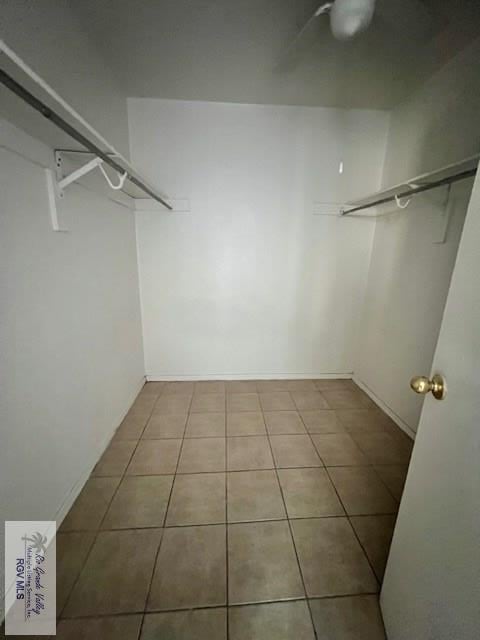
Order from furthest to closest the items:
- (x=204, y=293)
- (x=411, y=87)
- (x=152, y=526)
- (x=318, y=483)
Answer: (x=204, y=293) < (x=411, y=87) < (x=318, y=483) < (x=152, y=526)

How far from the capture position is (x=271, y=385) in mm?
2562

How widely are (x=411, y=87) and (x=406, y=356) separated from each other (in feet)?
6.25

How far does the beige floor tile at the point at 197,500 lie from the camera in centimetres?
127

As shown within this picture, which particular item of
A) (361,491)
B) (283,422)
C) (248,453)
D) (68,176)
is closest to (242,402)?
(283,422)

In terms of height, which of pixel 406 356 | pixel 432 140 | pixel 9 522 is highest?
pixel 432 140

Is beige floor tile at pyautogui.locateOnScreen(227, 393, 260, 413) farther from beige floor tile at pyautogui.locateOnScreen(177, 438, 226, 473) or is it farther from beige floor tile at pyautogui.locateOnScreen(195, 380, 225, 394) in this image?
beige floor tile at pyautogui.locateOnScreen(177, 438, 226, 473)

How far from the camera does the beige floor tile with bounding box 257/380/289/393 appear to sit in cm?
248

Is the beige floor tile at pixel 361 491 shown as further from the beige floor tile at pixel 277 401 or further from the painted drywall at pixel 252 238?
the painted drywall at pixel 252 238

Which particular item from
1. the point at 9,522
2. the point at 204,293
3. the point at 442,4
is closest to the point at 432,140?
the point at 442,4

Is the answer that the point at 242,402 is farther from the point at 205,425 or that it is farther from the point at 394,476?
the point at 394,476

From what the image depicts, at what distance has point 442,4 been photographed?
1198 mm

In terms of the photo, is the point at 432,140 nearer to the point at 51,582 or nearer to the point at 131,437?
the point at 131,437

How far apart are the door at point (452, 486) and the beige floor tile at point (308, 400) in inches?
57.0

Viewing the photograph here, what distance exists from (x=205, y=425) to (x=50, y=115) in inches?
74.0
